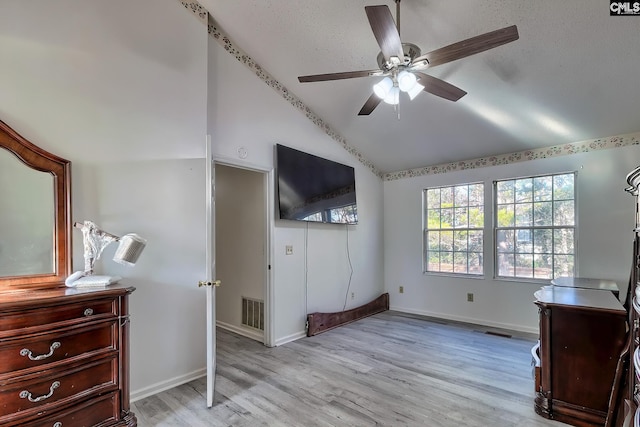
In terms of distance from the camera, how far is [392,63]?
213 centimetres

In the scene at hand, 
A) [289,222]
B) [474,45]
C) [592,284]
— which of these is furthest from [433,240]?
[474,45]

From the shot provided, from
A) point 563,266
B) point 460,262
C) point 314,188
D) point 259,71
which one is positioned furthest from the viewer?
point 460,262

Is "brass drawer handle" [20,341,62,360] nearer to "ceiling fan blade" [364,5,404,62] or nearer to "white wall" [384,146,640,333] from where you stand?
"ceiling fan blade" [364,5,404,62]

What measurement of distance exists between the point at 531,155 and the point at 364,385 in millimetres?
3567

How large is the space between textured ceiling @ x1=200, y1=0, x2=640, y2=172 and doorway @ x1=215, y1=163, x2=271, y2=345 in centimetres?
137

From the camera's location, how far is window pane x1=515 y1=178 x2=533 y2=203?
4293 millimetres

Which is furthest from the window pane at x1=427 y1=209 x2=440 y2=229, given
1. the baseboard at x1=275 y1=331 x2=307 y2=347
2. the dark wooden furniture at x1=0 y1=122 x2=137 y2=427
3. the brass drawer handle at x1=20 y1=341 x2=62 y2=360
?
the brass drawer handle at x1=20 y1=341 x2=62 y2=360

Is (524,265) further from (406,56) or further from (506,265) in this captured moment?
(406,56)

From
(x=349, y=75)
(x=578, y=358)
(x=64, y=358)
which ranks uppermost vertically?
(x=349, y=75)

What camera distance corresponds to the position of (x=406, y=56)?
217cm

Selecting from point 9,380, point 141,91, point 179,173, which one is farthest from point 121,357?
point 141,91

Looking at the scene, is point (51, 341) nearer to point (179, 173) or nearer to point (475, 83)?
point (179, 173)

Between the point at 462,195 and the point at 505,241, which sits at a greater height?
the point at 462,195

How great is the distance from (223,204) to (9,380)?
310 centimetres
